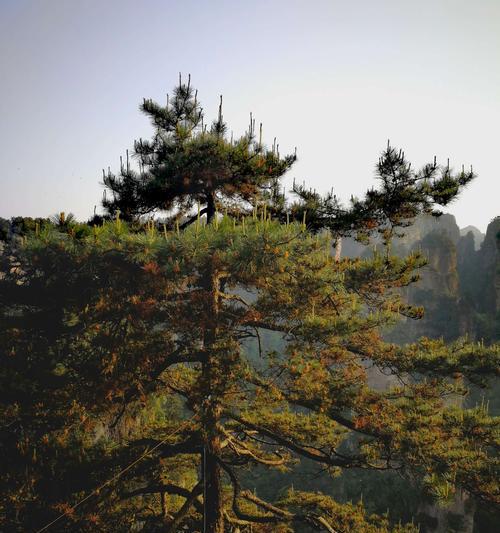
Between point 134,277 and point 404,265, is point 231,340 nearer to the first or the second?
point 134,277

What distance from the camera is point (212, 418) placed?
19.4 ft

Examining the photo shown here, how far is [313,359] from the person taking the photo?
20.0 feet

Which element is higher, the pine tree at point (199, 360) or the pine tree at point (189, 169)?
the pine tree at point (189, 169)

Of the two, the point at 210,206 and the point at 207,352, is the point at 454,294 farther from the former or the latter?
the point at 207,352

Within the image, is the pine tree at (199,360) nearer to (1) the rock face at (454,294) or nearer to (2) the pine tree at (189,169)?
(2) the pine tree at (189,169)

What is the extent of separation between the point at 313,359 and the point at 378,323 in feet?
3.68

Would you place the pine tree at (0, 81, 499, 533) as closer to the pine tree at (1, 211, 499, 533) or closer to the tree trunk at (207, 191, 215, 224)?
the pine tree at (1, 211, 499, 533)

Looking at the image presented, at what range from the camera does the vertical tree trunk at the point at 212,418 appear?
5.76 meters

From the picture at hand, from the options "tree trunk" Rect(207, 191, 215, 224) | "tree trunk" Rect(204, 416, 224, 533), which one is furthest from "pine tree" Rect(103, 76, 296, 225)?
"tree trunk" Rect(204, 416, 224, 533)

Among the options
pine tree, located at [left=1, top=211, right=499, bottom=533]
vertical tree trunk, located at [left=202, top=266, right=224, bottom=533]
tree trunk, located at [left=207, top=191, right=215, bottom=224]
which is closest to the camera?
pine tree, located at [left=1, top=211, right=499, bottom=533]

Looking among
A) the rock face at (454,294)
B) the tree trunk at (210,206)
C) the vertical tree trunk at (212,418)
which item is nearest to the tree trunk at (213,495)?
the vertical tree trunk at (212,418)

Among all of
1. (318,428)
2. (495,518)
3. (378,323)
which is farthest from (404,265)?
(495,518)

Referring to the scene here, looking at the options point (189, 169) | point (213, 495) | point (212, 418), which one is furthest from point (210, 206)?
point (213, 495)

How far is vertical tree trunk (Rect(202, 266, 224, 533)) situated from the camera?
5.76 metres
